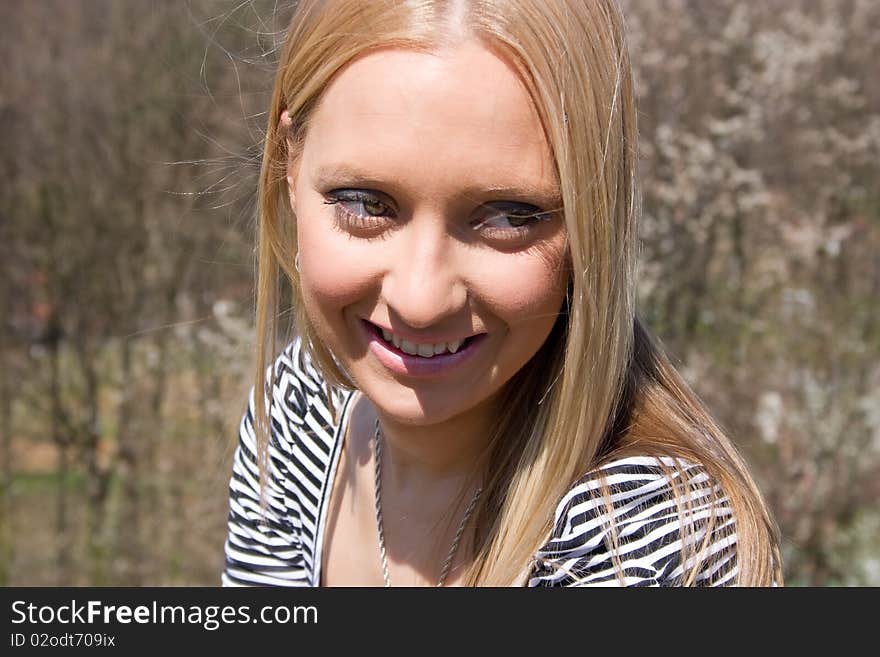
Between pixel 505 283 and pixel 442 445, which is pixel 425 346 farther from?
pixel 442 445

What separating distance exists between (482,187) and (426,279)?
14 centimetres

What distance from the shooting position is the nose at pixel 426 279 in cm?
129

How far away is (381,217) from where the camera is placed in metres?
1.34

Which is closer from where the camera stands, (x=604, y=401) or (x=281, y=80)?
(x=604, y=401)

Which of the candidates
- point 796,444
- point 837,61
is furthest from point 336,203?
point 837,61

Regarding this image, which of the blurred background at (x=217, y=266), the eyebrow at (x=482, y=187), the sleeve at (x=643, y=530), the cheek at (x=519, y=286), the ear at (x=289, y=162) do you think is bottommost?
the sleeve at (x=643, y=530)

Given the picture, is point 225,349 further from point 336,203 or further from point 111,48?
point 336,203

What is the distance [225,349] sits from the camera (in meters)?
4.38

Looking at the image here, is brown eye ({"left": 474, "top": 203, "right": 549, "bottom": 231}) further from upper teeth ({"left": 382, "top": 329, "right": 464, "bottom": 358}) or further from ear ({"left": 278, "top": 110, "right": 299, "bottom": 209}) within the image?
ear ({"left": 278, "top": 110, "right": 299, "bottom": 209})

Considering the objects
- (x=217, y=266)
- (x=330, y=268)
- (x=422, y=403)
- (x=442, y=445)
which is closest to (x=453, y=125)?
(x=330, y=268)

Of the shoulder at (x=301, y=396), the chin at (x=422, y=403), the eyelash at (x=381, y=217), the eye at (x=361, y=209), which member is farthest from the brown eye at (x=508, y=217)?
the shoulder at (x=301, y=396)

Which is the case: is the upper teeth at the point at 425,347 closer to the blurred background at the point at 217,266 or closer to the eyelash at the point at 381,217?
the eyelash at the point at 381,217

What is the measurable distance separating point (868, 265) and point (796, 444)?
1.01 metres

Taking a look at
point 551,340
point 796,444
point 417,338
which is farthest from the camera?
point 796,444
